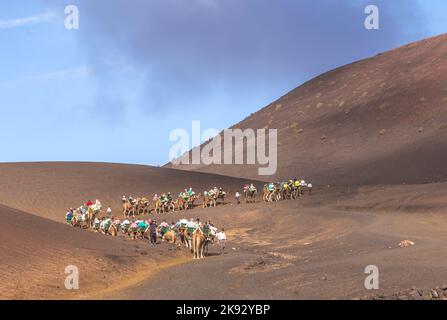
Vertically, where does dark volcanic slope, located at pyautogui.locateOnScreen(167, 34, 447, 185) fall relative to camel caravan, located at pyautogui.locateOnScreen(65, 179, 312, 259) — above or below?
above

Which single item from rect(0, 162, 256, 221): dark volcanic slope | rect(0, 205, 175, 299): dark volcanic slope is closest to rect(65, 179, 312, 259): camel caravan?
rect(0, 205, 175, 299): dark volcanic slope

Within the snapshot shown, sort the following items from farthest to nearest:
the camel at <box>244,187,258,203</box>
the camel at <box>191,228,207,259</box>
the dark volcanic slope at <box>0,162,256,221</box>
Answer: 1. the camel at <box>244,187,258,203</box>
2. the dark volcanic slope at <box>0,162,256,221</box>
3. the camel at <box>191,228,207,259</box>

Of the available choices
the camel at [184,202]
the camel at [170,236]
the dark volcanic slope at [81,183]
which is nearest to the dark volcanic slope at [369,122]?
the dark volcanic slope at [81,183]

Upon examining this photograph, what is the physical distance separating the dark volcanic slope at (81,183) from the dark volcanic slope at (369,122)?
55.3 ft

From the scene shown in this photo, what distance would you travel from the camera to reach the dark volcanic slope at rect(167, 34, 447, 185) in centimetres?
7450

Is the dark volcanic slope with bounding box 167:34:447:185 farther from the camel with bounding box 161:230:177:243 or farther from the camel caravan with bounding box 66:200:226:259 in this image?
the camel with bounding box 161:230:177:243

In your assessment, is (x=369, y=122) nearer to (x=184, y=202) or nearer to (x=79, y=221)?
(x=184, y=202)

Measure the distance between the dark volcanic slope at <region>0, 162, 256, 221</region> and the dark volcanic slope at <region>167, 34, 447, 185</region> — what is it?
16.9 meters

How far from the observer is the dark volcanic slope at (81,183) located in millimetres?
55250

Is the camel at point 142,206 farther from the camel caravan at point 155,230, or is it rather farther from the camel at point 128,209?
the camel caravan at point 155,230

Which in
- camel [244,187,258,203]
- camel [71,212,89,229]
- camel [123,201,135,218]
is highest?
camel [244,187,258,203]

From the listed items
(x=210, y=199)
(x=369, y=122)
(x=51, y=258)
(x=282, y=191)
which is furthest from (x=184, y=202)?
(x=369, y=122)

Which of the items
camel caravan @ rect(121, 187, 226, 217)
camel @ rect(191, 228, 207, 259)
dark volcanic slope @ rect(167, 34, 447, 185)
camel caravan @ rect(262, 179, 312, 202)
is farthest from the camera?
Result: dark volcanic slope @ rect(167, 34, 447, 185)
